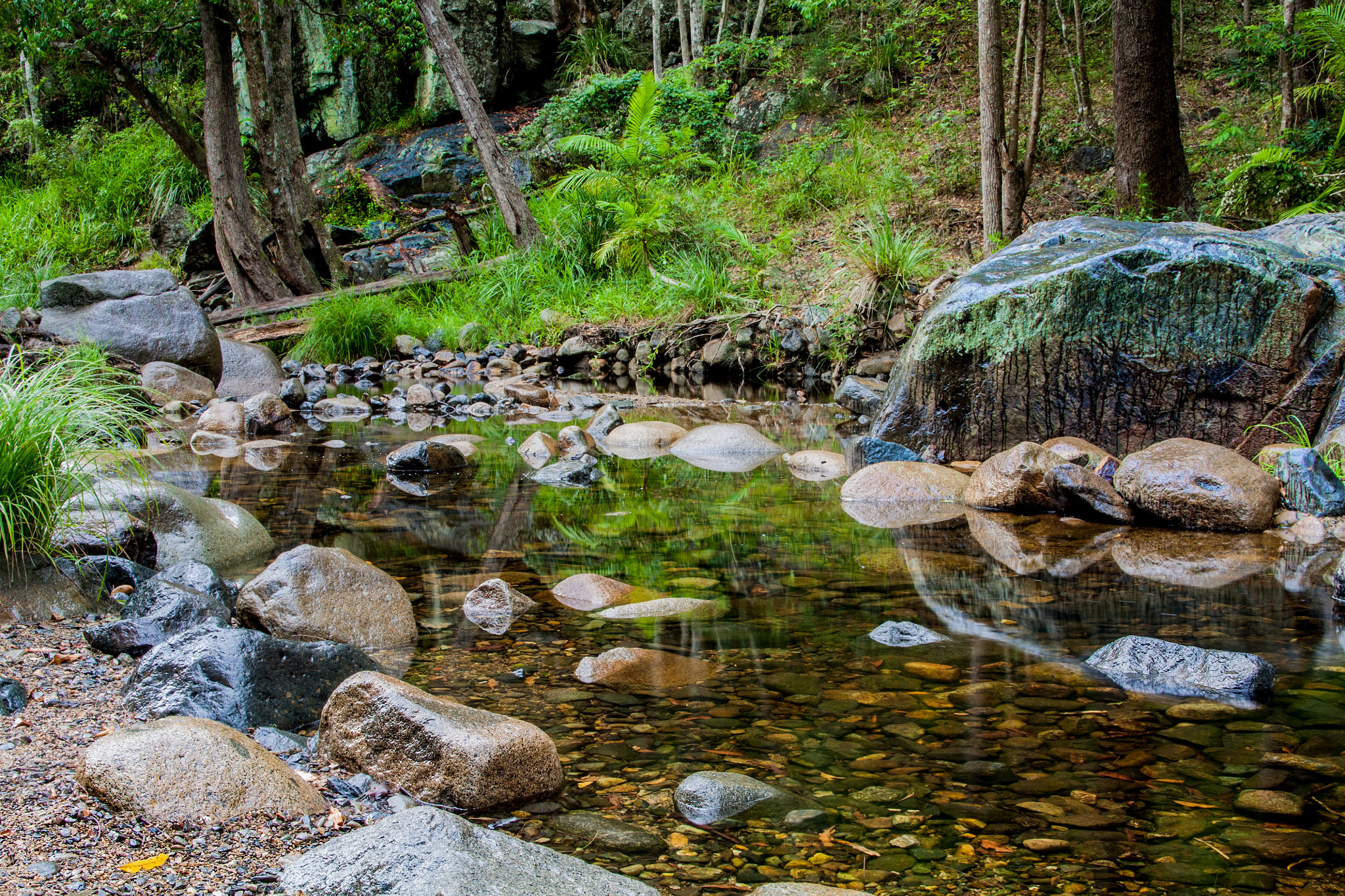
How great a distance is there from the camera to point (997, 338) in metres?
5.56

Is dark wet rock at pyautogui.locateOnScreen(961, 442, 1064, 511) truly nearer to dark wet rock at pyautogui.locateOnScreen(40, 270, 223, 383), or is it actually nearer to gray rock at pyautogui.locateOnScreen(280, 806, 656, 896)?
gray rock at pyautogui.locateOnScreen(280, 806, 656, 896)

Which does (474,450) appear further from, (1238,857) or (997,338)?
(1238,857)

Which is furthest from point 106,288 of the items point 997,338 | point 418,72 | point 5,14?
point 418,72

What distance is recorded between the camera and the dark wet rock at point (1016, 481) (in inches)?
179

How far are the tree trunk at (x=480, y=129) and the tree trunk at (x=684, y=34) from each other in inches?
257

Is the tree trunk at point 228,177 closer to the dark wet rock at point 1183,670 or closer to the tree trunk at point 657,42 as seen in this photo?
the tree trunk at point 657,42

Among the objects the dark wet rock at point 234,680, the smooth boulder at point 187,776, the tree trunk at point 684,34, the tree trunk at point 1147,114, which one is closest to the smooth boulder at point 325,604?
the dark wet rock at point 234,680

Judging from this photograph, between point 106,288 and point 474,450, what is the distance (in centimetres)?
502

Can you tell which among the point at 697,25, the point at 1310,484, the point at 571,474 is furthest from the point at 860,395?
the point at 697,25

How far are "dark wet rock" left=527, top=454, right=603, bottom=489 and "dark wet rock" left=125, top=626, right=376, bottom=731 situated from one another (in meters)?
Result: 3.26

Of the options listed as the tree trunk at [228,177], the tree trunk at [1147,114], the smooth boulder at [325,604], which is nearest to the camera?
the smooth boulder at [325,604]

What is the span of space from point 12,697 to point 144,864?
0.98 m

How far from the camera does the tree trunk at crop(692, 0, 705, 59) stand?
18.0m

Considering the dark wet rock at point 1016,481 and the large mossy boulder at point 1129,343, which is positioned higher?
the large mossy boulder at point 1129,343
